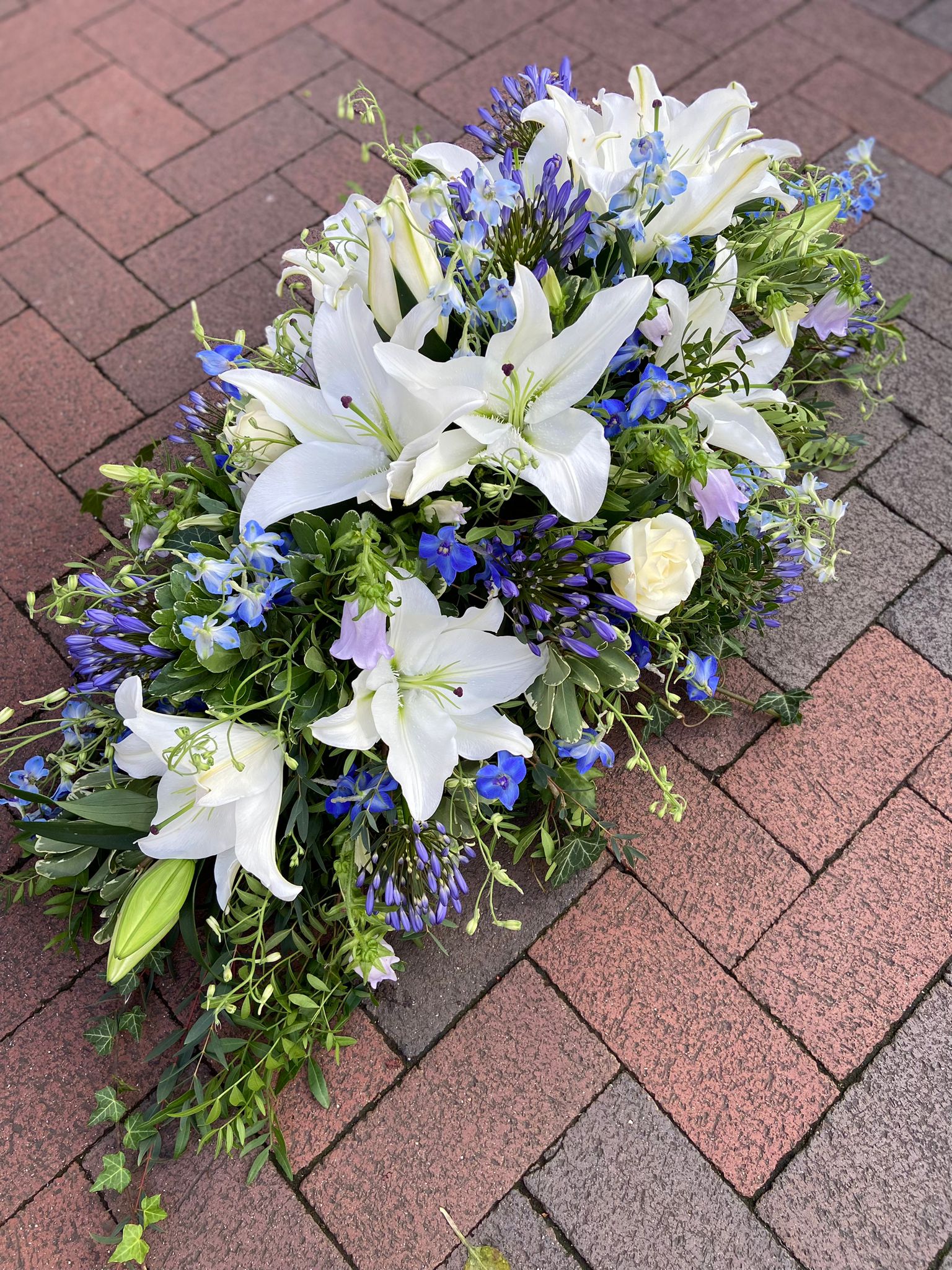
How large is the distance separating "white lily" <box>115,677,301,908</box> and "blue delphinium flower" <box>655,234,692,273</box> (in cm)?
92

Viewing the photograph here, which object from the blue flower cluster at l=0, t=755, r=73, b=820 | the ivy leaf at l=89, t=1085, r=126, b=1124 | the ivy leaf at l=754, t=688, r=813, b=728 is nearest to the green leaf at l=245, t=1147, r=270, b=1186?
the ivy leaf at l=89, t=1085, r=126, b=1124

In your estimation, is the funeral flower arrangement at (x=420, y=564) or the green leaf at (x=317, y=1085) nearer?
the funeral flower arrangement at (x=420, y=564)

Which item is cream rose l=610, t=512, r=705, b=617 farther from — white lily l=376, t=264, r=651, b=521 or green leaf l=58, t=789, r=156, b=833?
green leaf l=58, t=789, r=156, b=833

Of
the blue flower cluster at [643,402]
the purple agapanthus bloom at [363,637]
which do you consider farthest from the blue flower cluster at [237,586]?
the blue flower cluster at [643,402]

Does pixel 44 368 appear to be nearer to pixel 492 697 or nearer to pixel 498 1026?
pixel 492 697

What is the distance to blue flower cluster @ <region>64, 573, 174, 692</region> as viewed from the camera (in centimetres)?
138

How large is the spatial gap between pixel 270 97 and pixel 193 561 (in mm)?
2338

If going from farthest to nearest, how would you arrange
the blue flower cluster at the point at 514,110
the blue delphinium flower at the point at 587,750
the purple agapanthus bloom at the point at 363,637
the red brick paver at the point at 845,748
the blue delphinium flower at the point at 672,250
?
the red brick paver at the point at 845,748 < the blue flower cluster at the point at 514,110 < the blue delphinium flower at the point at 587,750 < the blue delphinium flower at the point at 672,250 < the purple agapanthus bloom at the point at 363,637

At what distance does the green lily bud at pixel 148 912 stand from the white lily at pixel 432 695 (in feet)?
1.19

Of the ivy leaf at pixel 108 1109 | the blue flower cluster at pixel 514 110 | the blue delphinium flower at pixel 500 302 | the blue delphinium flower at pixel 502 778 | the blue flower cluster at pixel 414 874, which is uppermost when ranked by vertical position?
the blue flower cluster at pixel 514 110

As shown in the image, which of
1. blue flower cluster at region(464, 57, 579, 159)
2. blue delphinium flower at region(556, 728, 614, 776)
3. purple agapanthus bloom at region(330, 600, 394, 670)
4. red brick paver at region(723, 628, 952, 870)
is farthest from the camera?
red brick paver at region(723, 628, 952, 870)

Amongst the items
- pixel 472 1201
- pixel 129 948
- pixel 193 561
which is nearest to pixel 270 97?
pixel 193 561

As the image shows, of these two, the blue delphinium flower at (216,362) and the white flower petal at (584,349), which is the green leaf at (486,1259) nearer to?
the white flower petal at (584,349)

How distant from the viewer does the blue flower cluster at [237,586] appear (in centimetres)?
122
